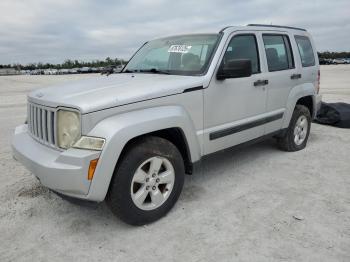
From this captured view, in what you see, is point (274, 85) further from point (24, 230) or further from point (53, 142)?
point (24, 230)

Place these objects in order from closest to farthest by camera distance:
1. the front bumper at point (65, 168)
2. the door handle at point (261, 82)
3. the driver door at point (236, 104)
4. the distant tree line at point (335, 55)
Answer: the front bumper at point (65, 168) → the driver door at point (236, 104) → the door handle at point (261, 82) → the distant tree line at point (335, 55)

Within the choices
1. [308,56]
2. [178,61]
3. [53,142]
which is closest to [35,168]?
[53,142]

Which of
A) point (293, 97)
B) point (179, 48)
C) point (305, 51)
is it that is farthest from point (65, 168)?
point (305, 51)

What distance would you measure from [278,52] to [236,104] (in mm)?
1392

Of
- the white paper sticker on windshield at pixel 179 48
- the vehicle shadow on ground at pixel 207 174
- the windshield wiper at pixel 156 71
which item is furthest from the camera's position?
the white paper sticker on windshield at pixel 179 48

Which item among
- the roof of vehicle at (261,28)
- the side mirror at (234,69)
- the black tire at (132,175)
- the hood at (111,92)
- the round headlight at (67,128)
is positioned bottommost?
the black tire at (132,175)

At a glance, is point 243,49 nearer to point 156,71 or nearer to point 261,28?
point 261,28

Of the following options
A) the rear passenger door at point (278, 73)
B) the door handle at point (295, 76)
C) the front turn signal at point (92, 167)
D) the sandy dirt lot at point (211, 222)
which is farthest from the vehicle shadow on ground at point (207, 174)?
the door handle at point (295, 76)

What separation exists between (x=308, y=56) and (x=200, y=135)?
300 centimetres

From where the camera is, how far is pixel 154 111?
117 inches

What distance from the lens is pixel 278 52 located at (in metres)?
4.66

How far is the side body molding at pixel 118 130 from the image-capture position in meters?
2.60

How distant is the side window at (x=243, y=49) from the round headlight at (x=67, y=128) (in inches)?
72.2

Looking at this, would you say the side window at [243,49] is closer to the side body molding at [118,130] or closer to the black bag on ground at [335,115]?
the side body molding at [118,130]
